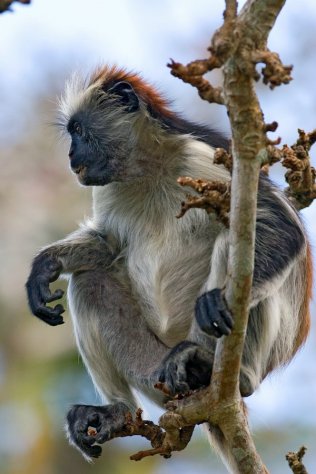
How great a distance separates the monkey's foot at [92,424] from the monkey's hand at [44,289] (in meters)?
0.82

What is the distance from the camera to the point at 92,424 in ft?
26.4

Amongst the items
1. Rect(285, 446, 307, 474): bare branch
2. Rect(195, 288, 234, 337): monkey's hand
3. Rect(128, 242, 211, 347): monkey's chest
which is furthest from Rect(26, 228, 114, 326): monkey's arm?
Rect(285, 446, 307, 474): bare branch

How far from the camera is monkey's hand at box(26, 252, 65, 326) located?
25.8 feet

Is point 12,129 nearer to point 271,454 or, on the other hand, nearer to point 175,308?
point 271,454

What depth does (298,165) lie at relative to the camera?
682 centimetres

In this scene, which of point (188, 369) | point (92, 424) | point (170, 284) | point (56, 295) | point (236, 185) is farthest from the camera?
point (170, 284)

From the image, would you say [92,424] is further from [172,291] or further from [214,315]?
[214,315]

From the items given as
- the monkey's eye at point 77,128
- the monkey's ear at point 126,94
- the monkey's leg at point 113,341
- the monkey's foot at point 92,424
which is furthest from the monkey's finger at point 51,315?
the monkey's ear at point 126,94

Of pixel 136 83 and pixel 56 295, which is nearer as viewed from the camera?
pixel 56 295

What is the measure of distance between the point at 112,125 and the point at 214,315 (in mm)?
3499

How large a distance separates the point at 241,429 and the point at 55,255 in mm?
2652

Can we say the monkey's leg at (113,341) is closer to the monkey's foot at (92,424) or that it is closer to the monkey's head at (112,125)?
the monkey's foot at (92,424)

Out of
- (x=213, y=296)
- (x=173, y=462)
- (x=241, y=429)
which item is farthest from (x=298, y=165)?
(x=173, y=462)

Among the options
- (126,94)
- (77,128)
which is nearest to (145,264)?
(77,128)
